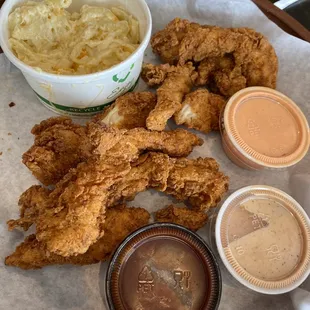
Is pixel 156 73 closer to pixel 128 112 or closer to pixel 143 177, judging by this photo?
pixel 128 112

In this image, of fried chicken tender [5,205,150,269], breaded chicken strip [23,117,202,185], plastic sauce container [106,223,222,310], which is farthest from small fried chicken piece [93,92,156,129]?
plastic sauce container [106,223,222,310]

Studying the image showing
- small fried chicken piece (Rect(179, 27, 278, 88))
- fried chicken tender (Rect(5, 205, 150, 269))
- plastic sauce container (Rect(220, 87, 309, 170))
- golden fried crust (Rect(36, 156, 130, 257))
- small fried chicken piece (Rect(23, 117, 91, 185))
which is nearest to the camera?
golden fried crust (Rect(36, 156, 130, 257))

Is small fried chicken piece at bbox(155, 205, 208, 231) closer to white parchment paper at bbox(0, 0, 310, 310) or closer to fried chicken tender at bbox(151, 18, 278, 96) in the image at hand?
white parchment paper at bbox(0, 0, 310, 310)

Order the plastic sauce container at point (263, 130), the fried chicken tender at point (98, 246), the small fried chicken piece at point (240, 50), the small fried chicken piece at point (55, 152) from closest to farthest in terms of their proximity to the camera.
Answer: the fried chicken tender at point (98, 246)
the small fried chicken piece at point (55, 152)
the plastic sauce container at point (263, 130)
the small fried chicken piece at point (240, 50)

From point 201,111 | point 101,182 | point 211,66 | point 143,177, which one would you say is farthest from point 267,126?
point 101,182

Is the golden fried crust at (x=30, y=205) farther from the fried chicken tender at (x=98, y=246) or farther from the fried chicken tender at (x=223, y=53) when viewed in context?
the fried chicken tender at (x=223, y=53)

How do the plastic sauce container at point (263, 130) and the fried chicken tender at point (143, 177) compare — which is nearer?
the fried chicken tender at point (143, 177)

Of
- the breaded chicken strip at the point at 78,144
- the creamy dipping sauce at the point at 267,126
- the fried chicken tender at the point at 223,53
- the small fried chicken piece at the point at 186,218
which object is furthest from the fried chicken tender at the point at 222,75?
the small fried chicken piece at the point at 186,218
